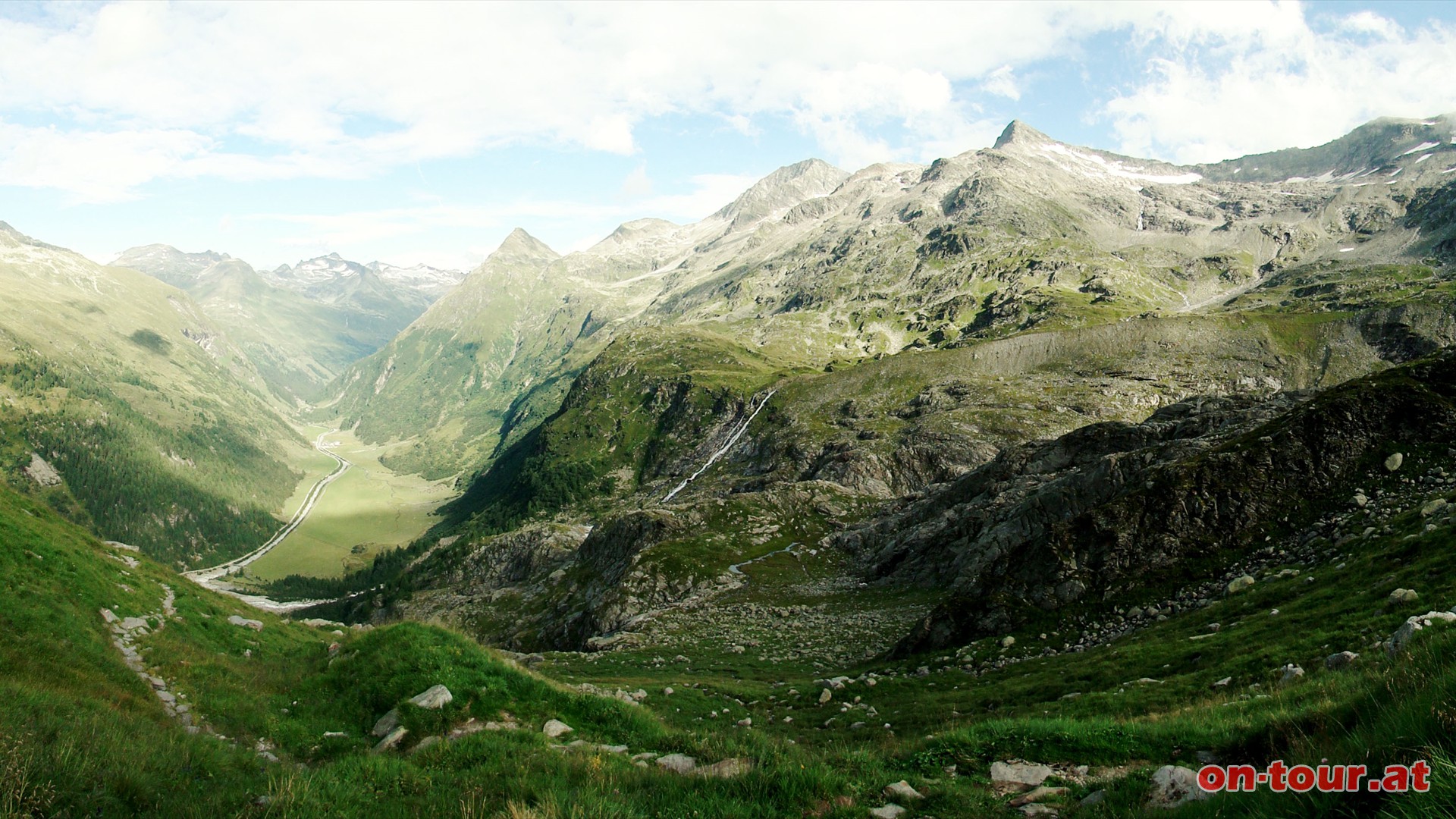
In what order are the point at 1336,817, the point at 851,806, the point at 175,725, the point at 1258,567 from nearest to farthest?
the point at 1336,817 < the point at 851,806 < the point at 175,725 < the point at 1258,567

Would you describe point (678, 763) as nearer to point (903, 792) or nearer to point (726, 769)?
point (726, 769)

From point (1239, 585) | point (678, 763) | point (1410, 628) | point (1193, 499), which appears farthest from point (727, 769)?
A: point (1193, 499)

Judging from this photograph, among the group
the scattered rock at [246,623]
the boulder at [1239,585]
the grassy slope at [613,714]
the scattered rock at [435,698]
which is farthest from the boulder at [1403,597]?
the scattered rock at [246,623]

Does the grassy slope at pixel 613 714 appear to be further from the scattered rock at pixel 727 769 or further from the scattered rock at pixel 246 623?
the scattered rock at pixel 246 623

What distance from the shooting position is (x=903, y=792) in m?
9.26

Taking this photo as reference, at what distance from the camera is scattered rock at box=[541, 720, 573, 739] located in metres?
15.2

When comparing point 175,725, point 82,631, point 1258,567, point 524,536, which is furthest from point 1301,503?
point 524,536

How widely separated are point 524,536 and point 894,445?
73.1 meters

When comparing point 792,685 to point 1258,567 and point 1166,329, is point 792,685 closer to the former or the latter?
point 1258,567

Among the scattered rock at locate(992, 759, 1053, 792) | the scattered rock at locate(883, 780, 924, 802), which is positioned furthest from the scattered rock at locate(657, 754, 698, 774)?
the scattered rock at locate(992, 759, 1053, 792)

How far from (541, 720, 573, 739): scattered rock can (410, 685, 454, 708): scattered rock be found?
8.90ft

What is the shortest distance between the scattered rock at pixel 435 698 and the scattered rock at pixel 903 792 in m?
11.6

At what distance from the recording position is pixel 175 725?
14.2 m

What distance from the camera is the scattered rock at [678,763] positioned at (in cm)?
1076
